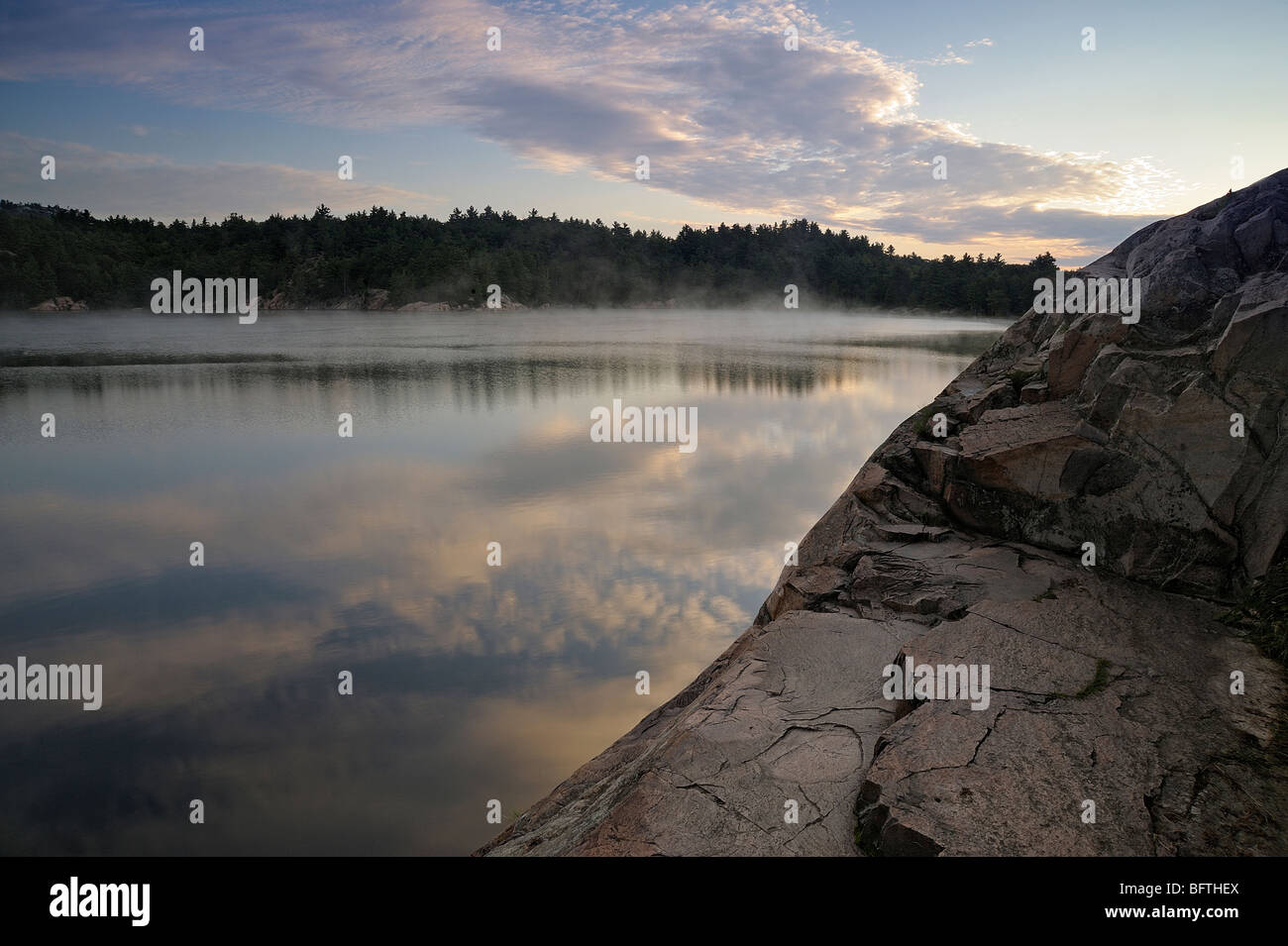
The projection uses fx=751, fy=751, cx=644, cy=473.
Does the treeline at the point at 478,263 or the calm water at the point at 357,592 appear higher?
the treeline at the point at 478,263

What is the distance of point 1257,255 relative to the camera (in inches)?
321

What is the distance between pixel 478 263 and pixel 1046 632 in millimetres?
137508

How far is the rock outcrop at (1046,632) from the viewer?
470cm

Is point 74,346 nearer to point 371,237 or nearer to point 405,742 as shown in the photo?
point 405,742

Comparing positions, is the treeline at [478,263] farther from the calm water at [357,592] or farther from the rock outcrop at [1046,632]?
the rock outcrop at [1046,632]

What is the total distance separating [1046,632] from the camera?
637 centimetres

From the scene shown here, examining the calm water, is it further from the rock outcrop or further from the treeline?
the treeline

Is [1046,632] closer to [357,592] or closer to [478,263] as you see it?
[357,592]

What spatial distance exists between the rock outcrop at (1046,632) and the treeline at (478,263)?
11252cm

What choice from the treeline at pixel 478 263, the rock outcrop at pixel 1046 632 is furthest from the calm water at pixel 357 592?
the treeline at pixel 478 263

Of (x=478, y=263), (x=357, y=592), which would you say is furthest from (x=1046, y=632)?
(x=478, y=263)

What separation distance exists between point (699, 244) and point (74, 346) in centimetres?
13878
